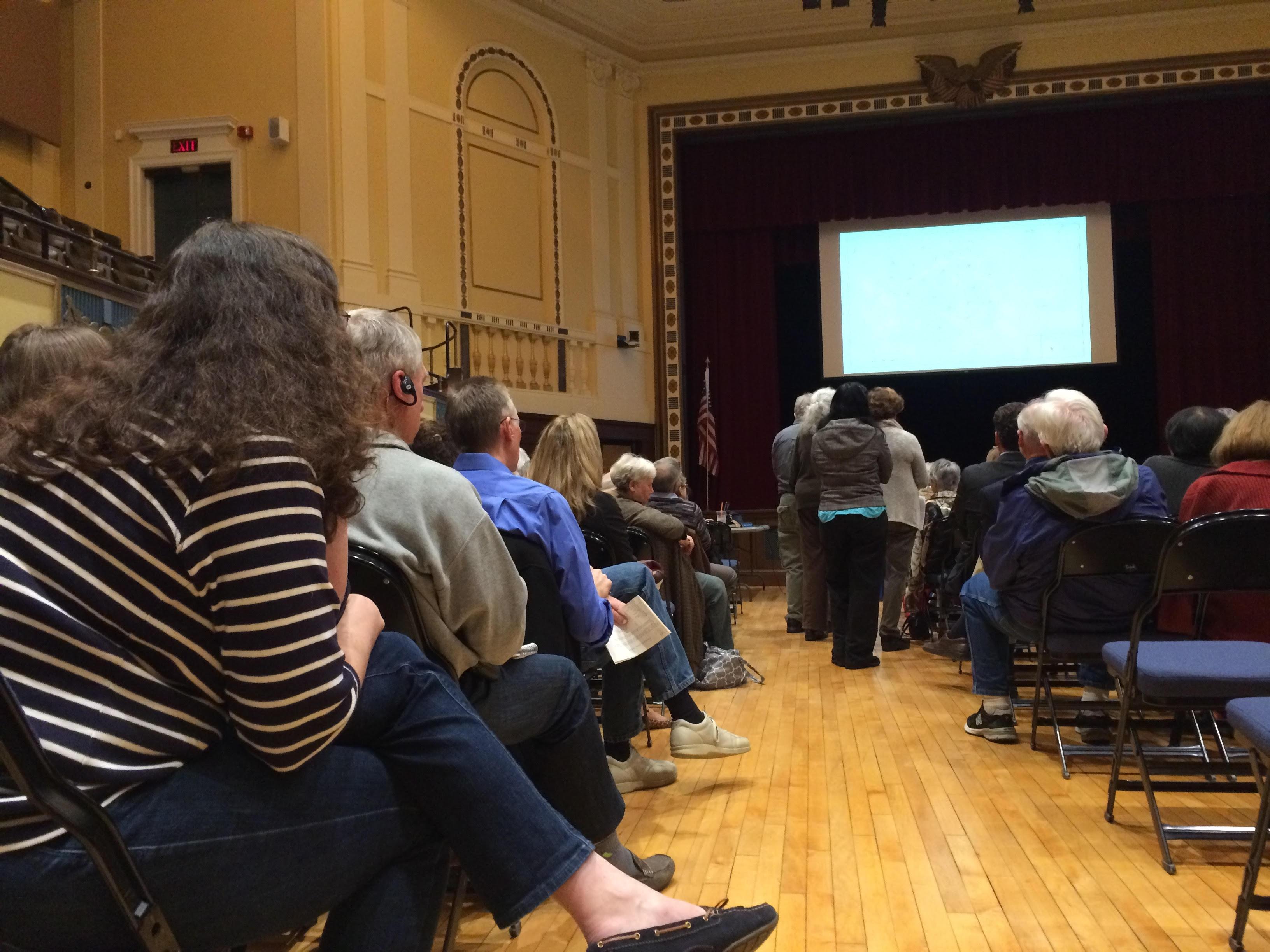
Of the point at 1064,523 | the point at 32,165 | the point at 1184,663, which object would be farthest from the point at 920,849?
the point at 32,165

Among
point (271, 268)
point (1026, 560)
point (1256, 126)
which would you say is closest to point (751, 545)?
point (1256, 126)

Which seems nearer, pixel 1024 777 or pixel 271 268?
pixel 271 268

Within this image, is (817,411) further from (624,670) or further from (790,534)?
(624,670)

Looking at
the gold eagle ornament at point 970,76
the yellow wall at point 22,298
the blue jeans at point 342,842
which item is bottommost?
the blue jeans at point 342,842

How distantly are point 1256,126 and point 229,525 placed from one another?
10.7 meters

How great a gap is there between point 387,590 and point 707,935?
670 mm

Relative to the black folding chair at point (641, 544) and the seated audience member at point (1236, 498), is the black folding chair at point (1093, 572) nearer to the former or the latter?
the seated audience member at point (1236, 498)

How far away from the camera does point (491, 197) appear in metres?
9.13

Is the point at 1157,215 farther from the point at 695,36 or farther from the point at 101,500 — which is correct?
the point at 101,500

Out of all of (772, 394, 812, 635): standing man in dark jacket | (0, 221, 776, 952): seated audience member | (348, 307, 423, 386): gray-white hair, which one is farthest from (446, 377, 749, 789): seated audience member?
(772, 394, 812, 635): standing man in dark jacket

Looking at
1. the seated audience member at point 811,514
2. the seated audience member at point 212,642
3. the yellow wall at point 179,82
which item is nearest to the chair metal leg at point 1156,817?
the seated audience member at point 212,642

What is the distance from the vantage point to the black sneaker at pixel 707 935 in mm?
1149

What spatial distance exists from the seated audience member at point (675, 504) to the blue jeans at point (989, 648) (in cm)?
127

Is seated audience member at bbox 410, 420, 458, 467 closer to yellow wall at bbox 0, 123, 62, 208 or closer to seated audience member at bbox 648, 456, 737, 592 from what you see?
seated audience member at bbox 648, 456, 737, 592
